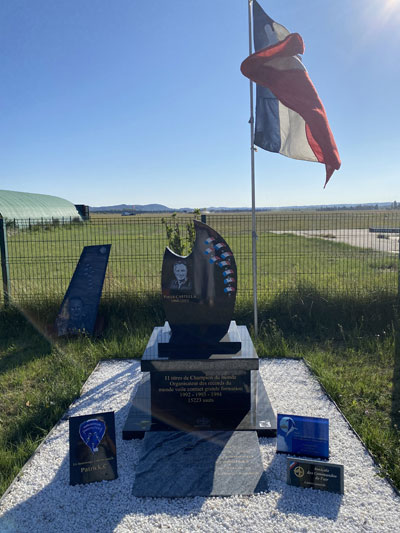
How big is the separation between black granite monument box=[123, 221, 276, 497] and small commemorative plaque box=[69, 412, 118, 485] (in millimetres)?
263

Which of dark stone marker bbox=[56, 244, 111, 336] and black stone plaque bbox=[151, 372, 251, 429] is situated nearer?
black stone plaque bbox=[151, 372, 251, 429]

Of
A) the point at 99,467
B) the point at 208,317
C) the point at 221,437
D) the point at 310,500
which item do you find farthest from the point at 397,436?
the point at 99,467

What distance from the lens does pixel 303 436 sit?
3365 mm

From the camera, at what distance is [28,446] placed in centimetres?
363

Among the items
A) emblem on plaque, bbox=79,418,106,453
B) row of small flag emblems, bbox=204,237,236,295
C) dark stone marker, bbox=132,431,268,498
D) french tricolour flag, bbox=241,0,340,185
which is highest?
french tricolour flag, bbox=241,0,340,185

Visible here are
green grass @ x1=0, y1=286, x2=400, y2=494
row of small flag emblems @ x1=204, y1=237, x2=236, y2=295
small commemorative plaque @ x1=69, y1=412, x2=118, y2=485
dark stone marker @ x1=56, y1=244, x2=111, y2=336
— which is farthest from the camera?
dark stone marker @ x1=56, y1=244, x2=111, y2=336

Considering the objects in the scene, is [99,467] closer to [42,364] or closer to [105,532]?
[105,532]

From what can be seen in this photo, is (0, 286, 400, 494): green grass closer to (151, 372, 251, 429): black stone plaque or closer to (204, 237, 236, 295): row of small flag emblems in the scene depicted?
(151, 372, 251, 429): black stone plaque

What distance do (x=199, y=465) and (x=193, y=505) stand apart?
16.4 inches

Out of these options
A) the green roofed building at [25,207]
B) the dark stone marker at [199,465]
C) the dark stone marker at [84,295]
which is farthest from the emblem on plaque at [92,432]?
the green roofed building at [25,207]

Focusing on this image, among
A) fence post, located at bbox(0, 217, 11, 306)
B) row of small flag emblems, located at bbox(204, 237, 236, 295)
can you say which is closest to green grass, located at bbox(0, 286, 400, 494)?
fence post, located at bbox(0, 217, 11, 306)

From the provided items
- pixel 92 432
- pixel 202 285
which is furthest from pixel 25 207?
pixel 92 432

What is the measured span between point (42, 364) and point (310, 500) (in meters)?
3.81

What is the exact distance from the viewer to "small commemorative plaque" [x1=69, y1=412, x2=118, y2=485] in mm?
3117
